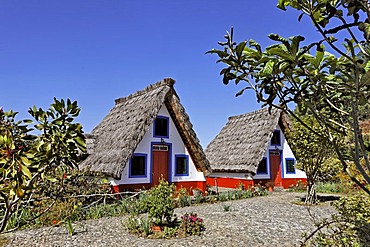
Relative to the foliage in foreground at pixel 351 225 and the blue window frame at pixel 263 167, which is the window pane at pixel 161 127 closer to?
the blue window frame at pixel 263 167

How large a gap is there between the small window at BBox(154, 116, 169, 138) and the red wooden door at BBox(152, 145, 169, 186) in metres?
0.58

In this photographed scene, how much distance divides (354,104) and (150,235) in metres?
6.16

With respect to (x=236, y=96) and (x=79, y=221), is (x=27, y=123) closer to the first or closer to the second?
(x=236, y=96)

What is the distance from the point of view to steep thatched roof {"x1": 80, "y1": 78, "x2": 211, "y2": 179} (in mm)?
12195

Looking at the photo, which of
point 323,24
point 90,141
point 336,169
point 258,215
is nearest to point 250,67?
point 323,24

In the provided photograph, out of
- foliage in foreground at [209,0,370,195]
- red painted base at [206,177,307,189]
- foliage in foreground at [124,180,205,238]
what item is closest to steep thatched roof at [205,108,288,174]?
red painted base at [206,177,307,189]

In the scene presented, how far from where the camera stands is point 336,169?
1337 centimetres

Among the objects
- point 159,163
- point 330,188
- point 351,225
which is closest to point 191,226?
point 351,225

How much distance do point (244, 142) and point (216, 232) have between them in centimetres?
1210

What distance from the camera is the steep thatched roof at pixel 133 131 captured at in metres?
12.2

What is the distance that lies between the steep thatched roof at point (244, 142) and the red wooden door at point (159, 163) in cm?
498

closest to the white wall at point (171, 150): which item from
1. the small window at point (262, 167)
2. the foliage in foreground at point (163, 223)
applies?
the small window at point (262, 167)

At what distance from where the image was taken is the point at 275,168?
18.0 meters

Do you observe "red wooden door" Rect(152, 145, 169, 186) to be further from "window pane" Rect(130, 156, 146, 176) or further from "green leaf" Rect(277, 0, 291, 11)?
"green leaf" Rect(277, 0, 291, 11)
